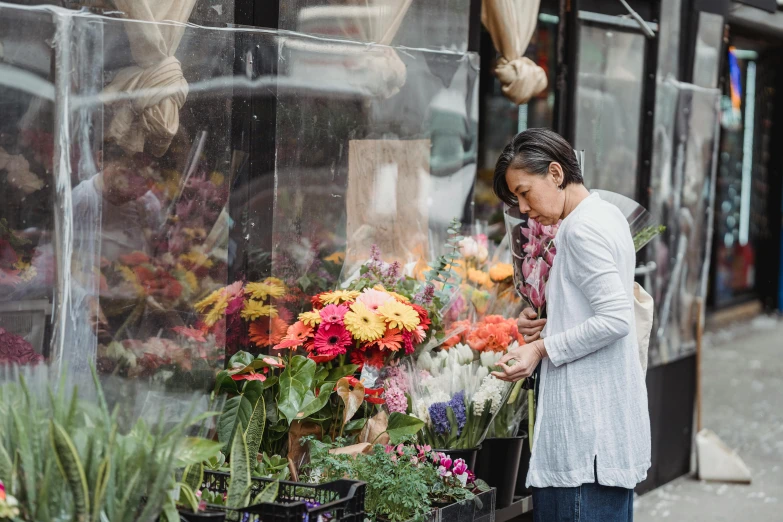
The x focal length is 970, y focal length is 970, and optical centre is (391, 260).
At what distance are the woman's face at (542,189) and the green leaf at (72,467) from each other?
1368mm

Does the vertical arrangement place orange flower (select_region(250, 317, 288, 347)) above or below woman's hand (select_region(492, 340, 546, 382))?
below

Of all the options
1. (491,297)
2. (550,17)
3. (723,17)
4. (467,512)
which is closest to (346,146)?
(491,297)

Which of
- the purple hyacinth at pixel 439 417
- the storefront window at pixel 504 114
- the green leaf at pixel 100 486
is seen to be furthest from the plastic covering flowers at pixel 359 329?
the storefront window at pixel 504 114

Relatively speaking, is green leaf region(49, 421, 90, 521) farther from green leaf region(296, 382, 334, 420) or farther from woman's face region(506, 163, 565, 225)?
woman's face region(506, 163, 565, 225)

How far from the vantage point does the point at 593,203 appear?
2637 millimetres

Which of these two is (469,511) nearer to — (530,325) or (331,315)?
(530,325)

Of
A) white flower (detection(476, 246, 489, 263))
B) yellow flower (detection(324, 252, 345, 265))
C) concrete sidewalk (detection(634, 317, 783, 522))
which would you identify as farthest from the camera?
concrete sidewalk (detection(634, 317, 783, 522))

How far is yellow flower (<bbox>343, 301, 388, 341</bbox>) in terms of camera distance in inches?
121

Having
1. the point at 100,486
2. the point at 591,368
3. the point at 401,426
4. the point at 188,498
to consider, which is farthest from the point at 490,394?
the point at 100,486

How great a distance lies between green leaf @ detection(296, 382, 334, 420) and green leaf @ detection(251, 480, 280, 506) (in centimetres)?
54

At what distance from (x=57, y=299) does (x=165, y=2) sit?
95cm

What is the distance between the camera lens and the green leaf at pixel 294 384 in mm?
2926

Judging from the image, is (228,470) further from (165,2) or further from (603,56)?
(603,56)

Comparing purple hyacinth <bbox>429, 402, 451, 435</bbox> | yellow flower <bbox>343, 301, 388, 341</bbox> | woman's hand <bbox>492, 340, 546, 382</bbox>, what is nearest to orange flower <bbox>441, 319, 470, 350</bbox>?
purple hyacinth <bbox>429, 402, 451, 435</bbox>
